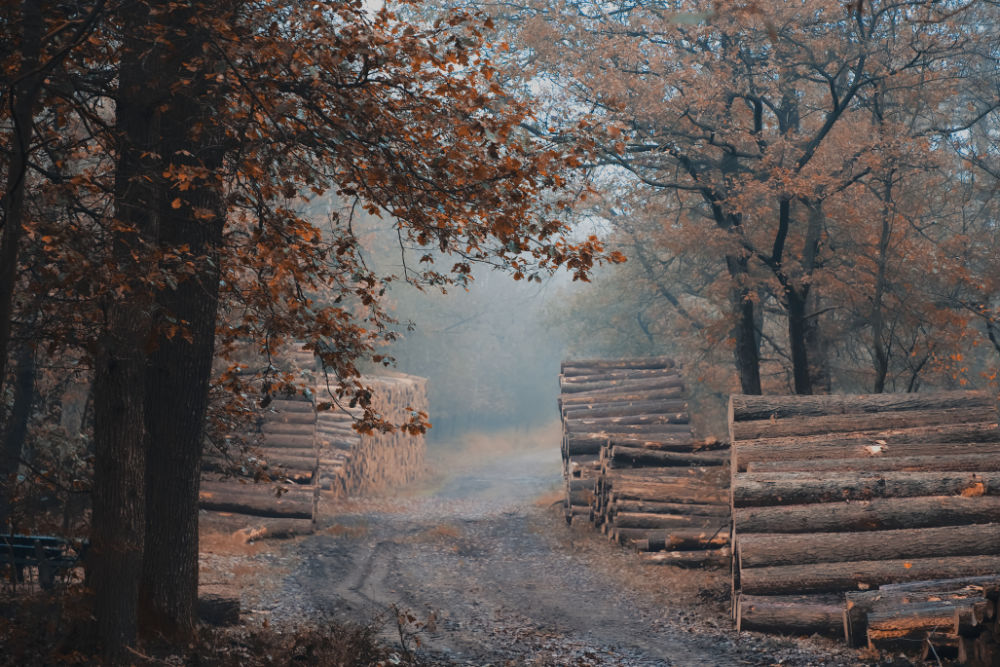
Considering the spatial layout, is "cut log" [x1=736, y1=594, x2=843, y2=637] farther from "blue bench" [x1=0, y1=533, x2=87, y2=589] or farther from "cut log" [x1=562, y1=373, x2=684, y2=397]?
"cut log" [x1=562, y1=373, x2=684, y2=397]

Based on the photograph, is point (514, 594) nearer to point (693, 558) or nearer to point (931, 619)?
point (693, 558)

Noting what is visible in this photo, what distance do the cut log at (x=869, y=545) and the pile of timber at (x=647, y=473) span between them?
A: 8.52 feet

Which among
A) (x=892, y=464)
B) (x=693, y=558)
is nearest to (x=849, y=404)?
(x=892, y=464)

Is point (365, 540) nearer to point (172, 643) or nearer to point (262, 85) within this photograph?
point (172, 643)

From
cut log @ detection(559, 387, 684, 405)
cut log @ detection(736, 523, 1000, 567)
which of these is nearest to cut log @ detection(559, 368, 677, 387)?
cut log @ detection(559, 387, 684, 405)

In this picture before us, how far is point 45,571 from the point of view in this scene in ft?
25.1

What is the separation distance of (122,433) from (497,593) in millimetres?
7160

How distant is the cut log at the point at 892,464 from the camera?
33.1 feet

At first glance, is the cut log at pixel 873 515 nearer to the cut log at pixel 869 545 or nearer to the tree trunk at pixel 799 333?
the cut log at pixel 869 545

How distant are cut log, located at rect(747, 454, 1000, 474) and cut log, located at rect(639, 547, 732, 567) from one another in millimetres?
2385

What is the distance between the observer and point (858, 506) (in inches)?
379

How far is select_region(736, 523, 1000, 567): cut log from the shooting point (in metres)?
9.04

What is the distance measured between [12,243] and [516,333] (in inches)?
2040

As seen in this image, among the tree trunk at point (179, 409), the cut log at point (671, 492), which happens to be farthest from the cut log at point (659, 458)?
the tree trunk at point (179, 409)
